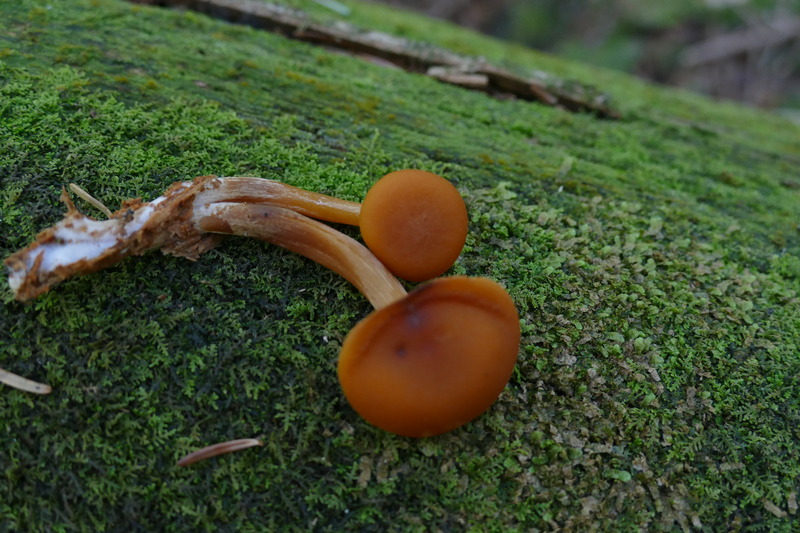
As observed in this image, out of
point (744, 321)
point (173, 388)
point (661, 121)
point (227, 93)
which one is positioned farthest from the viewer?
point (661, 121)

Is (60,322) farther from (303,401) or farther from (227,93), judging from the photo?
(227,93)

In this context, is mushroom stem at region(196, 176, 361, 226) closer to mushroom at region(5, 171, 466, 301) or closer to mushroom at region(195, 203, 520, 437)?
mushroom at region(5, 171, 466, 301)

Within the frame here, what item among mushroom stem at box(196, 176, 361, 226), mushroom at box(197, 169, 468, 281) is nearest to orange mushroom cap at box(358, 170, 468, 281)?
mushroom at box(197, 169, 468, 281)

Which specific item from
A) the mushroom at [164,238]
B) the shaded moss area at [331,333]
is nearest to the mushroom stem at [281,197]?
the mushroom at [164,238]

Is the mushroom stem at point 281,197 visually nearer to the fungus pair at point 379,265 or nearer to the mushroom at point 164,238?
the fungus pair at point 379,265

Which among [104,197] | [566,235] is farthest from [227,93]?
[566,235]

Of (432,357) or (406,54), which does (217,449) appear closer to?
(432,357)
